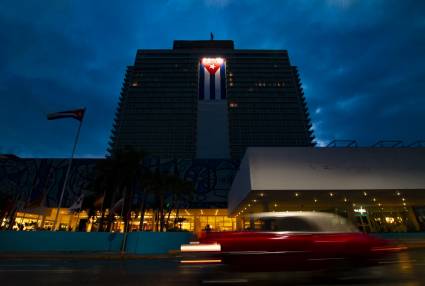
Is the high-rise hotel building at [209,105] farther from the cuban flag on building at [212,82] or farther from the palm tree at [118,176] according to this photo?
the palm tree at [118,176]

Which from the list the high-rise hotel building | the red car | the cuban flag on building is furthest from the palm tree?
the cuban flag on building

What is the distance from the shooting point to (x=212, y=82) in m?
116

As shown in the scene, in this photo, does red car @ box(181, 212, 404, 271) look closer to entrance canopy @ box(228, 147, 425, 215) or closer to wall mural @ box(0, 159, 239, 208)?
entrance canopy @ box(228, 147, 425, 215)

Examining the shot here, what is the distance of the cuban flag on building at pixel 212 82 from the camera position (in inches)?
4204

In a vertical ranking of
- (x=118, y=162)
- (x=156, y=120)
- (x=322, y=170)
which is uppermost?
(x=156, y=120)

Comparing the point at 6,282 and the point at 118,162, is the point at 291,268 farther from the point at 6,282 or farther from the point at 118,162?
the point at 118,162

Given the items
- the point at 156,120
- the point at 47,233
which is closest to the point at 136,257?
the point at 47,233

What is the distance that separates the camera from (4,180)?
49.2 meters

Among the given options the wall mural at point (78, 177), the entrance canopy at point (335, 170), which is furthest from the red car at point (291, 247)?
the wall mural at point (78, 177)

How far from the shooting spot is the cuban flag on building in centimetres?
10679

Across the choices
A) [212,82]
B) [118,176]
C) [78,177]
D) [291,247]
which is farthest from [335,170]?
[212,82]

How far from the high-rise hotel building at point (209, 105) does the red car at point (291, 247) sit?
3745 inches

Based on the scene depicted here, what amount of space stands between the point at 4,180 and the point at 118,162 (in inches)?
1560

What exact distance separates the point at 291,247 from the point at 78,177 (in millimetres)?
53454
